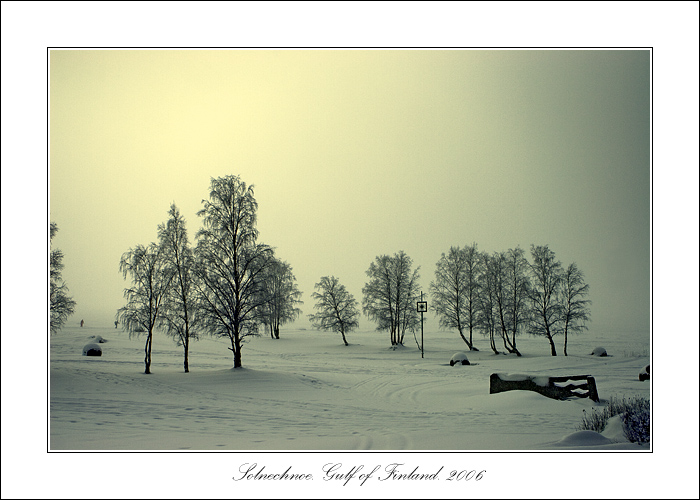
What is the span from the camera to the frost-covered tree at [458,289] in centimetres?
3838

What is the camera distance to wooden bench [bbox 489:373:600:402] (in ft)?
43.8

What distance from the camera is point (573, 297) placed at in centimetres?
3441

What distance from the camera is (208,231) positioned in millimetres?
19891

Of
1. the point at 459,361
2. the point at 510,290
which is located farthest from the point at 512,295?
the point at 459,361

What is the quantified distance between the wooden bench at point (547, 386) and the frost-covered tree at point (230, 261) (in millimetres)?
10160

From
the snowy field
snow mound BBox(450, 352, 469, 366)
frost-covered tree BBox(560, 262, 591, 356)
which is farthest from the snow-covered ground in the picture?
frost-covered tree BBox(560, 262, 591, 356)

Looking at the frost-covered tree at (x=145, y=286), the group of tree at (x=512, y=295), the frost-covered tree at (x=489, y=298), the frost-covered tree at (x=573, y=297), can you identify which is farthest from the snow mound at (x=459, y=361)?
the frost-covered tree at (x=145, y=286)

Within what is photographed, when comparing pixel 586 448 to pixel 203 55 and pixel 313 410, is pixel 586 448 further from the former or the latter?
pixel 203 55

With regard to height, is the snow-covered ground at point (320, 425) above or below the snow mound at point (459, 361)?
above

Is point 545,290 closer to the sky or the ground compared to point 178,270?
closer to the ground

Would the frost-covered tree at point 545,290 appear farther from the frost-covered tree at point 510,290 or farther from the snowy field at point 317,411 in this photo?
the snowy field at point 317,411

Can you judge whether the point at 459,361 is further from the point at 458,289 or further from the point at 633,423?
the point at 633,423

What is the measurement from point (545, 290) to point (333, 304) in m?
19.4
